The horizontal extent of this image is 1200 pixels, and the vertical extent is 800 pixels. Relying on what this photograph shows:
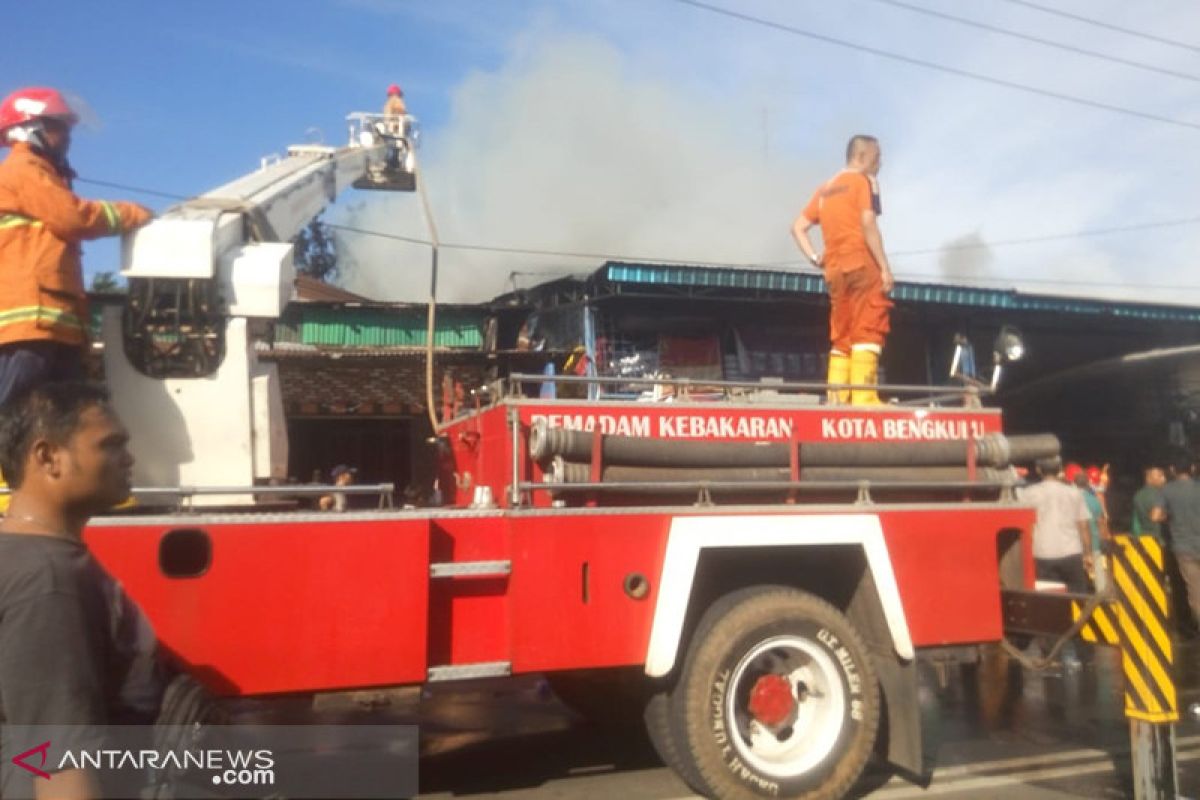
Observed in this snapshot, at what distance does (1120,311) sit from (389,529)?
54.7 feet

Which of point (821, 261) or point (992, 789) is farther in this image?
point (821, 261)

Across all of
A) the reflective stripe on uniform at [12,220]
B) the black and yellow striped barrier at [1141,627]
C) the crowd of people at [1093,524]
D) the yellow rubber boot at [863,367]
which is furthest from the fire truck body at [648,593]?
the crowd of people at [1093,524]

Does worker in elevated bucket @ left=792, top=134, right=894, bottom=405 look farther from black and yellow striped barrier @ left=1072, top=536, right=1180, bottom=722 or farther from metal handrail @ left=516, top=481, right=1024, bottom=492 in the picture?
black and yellow striped barrier @ left=1072, top=536, right=1180, bottom=722

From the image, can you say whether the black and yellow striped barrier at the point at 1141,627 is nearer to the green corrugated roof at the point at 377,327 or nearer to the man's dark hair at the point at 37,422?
the man's dark hair at the point at 37,422

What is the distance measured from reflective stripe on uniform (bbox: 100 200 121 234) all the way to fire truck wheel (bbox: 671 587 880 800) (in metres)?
3.11

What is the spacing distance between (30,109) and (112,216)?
19.8 inches

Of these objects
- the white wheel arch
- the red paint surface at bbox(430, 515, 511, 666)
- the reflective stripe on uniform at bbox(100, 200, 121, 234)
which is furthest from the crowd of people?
the reflective stripe on uniform at bbox(100, 200, 121, 234)

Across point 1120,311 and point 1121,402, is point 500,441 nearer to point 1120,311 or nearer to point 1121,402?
point 1120,311

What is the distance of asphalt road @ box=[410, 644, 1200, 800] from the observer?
18.2 ft

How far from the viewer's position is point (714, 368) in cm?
1577

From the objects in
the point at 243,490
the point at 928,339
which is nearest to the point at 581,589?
the point at 243,490

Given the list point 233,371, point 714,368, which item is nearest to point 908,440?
point 233,371

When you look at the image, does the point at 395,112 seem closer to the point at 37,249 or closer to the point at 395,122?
the point at 395,122

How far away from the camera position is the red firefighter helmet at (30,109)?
13.9 ft
